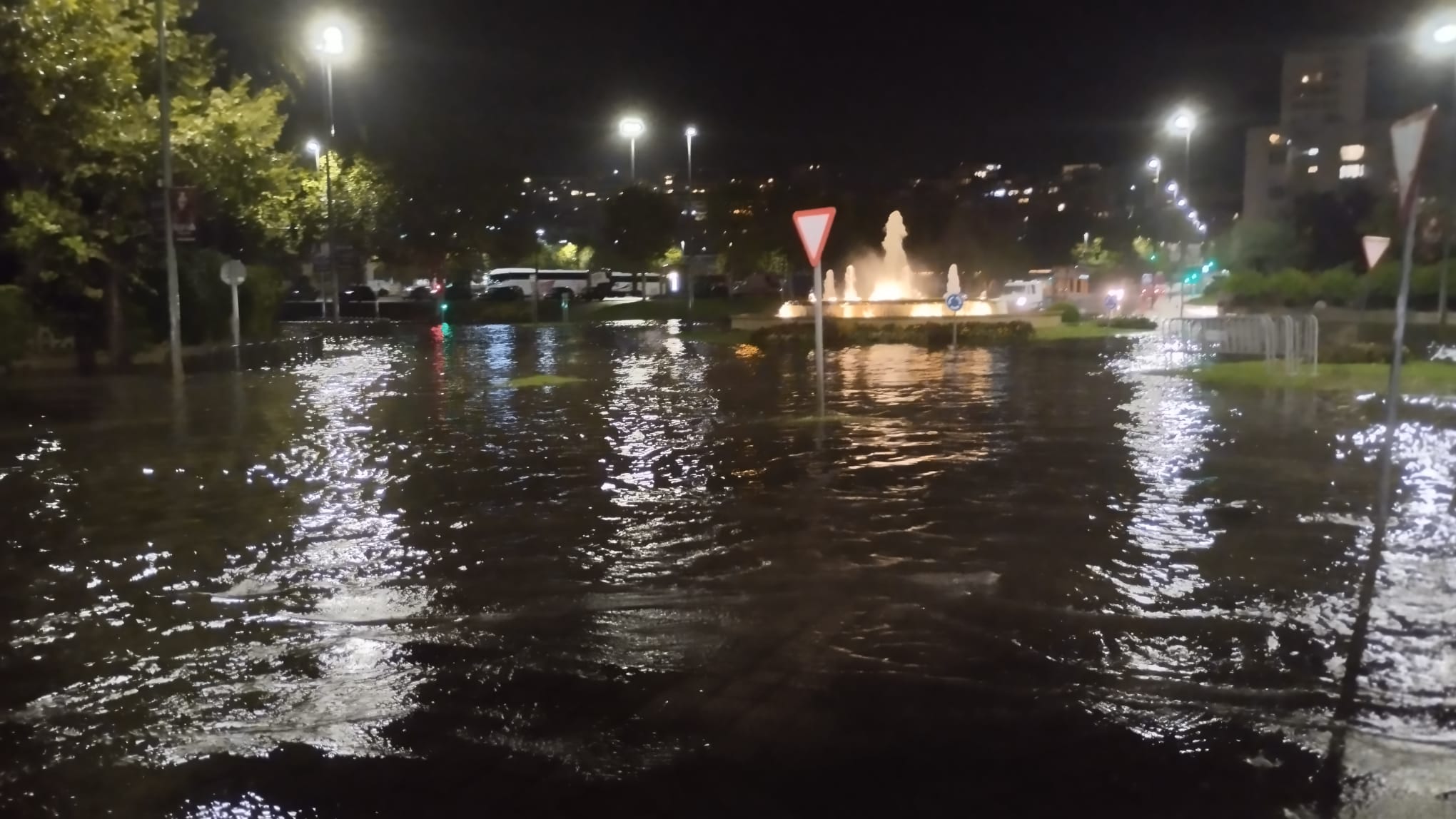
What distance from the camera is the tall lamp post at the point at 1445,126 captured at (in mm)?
24495

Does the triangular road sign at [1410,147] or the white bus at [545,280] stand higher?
the white bus at [545,280]

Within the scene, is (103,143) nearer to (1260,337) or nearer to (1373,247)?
(1373,247)

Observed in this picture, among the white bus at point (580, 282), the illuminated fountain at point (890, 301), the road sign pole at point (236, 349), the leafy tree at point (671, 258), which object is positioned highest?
the leafy tree at point (671, 258)

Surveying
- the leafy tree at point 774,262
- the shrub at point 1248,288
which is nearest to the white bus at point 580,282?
the leafy tree at point 774,262

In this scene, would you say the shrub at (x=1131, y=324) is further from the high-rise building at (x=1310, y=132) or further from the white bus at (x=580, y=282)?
the high-rise building at (x=1310, y=132)

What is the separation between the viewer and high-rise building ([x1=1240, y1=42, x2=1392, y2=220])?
344ft

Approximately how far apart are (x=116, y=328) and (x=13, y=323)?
302cm

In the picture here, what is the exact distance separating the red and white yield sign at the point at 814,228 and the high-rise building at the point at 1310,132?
101753 mm

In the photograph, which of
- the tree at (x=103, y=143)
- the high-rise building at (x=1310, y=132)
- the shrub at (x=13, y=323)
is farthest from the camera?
the high-rise building at (x=1310, y=132)

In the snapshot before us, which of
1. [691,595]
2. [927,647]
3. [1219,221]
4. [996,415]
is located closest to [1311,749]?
[927,647]

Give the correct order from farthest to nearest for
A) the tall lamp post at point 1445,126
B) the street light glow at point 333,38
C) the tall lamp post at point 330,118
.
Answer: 1. the tall lamp post at point 330,118
2. the street light glow at point 333,38
3. the tall lamp post at point 1445,126

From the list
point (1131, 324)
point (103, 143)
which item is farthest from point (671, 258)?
point (103, 143)

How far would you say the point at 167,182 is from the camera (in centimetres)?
2362

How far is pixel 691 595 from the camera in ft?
25.3
